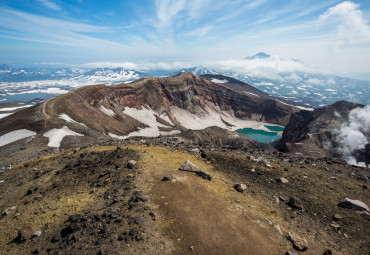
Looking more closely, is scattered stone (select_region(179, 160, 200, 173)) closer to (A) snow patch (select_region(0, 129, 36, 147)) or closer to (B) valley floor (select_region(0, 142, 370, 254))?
(B) valley floor (select_region(0, 142, 370, 254))

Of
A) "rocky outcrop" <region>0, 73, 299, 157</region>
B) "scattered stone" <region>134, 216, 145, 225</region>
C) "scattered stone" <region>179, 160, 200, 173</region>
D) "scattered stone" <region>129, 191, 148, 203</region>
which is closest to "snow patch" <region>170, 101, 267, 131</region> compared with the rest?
"rocky outcrop" <region>0, 73, 299, 157</region>

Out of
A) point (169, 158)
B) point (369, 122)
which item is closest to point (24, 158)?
point (169, 158)

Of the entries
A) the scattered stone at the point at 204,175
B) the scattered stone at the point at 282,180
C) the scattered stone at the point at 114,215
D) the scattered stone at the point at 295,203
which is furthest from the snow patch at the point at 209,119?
the scattered stone at the point at 114,215

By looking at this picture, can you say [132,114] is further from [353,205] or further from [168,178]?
[353,205]

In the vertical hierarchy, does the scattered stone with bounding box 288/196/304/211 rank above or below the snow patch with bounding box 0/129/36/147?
above

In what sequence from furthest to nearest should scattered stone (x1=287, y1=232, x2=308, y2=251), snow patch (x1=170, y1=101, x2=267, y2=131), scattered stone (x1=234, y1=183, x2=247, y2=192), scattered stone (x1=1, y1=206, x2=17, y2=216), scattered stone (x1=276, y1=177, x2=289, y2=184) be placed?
1. snow patch (x1=170, y1=101, x2=267, y2=131)
2. scattered stone (x1=276, y1=177, x2=289, y2=184)
3. scattered stone (x1=234, y1=183, x2=247, y2=192)
4. scattered stone (x1=1, y1=206, x2=17, y2=216)
5. scattered stone (x1=287, y1=232, x2=308, y2=251)

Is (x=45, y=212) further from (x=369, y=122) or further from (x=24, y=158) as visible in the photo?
(x=369, y=122)

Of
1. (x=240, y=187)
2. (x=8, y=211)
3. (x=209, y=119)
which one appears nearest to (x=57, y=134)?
(x=8, y=211)
